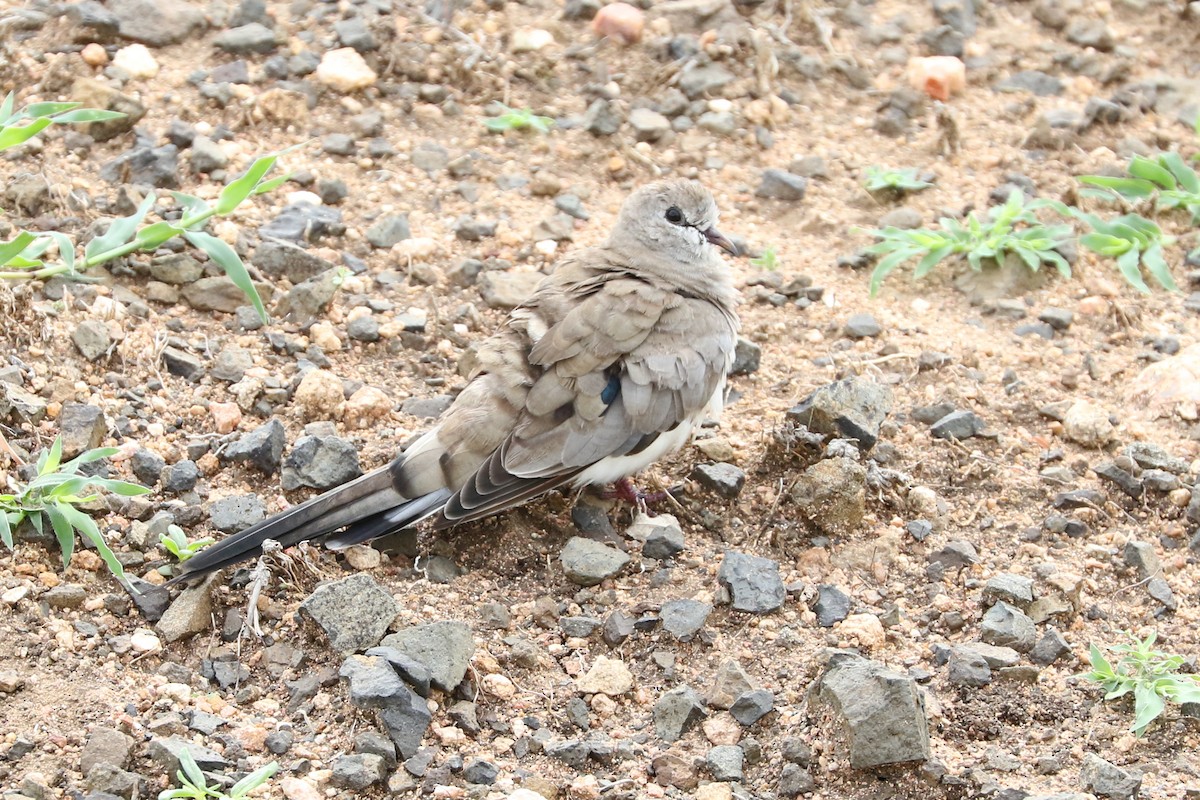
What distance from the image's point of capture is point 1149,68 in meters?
7.52

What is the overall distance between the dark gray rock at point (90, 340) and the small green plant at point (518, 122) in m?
2.31

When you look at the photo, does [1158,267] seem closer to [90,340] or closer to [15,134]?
[90,340]

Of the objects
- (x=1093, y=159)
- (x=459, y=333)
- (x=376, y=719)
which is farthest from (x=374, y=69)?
(x=376, y=719)

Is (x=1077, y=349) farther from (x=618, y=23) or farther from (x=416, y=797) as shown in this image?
(x=416, y=797)

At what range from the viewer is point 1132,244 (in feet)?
19.8

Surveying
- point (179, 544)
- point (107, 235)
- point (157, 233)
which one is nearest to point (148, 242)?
point (157, 233)

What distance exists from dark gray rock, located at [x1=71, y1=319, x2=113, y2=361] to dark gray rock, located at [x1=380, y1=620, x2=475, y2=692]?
1646 mm

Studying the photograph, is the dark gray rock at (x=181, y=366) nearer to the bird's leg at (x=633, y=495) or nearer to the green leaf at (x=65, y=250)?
the green leaf at (x=65, y=250)

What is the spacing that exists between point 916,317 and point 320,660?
300cm

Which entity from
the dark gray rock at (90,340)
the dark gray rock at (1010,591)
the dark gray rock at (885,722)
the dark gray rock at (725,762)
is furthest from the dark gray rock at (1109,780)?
the dark gray rock at (90,340)

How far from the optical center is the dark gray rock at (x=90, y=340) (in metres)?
4.88

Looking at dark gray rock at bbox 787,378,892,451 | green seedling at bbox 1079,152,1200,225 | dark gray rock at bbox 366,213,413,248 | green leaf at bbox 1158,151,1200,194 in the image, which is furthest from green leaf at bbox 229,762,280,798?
green leaf at bbox 1158,151,1200,194

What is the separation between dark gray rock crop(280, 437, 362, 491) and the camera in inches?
182

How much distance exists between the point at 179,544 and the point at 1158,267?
13.1ft
